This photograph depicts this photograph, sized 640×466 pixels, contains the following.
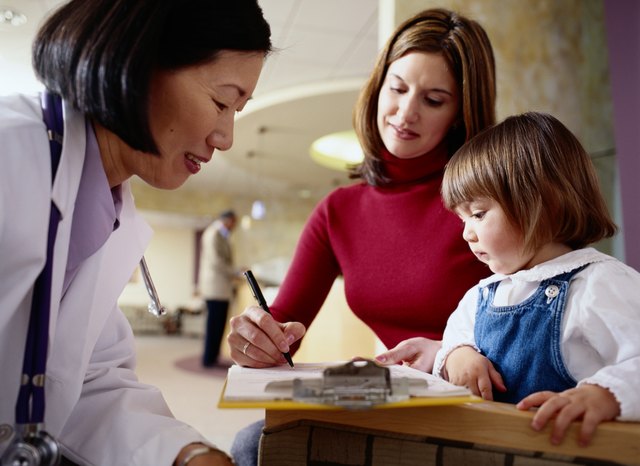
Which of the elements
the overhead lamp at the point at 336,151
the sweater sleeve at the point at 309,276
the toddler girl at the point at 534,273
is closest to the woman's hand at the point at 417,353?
the toddler girl at the point at 534,273

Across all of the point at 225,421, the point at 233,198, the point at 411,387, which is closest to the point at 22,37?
the point at 225,421

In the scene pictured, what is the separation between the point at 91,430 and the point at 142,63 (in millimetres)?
572

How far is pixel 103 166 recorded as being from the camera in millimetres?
948

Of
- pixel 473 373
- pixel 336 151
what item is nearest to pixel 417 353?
pixel 473 373

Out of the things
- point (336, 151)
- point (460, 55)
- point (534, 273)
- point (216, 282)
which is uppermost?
point (336, 151)

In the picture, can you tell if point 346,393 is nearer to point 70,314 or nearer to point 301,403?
point 301,403

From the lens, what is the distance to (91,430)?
91cm

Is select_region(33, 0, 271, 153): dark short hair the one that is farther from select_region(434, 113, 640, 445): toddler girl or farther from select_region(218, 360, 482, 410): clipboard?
select_region(434, 113, 640, 445): toddler girl

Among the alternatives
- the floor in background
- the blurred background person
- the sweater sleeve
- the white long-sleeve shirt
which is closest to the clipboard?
the white long-sleeve shirt

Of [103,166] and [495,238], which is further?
[495,238]

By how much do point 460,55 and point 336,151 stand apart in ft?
25.6

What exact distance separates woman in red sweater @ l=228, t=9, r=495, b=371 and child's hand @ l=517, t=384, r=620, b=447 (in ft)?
2.04

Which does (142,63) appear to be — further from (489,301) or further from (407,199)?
(407,199)

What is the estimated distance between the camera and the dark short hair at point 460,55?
1.41 m
